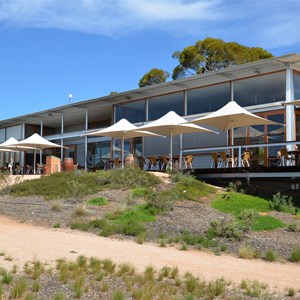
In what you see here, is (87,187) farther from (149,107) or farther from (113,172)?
(149,107)

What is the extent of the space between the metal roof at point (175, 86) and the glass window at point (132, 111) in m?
0.34

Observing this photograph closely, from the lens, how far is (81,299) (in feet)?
19.3

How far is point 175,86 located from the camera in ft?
77.3

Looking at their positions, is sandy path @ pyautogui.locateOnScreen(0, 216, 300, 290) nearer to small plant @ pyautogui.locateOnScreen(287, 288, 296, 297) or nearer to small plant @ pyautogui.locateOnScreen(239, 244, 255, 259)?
small plant @ pyautogui.locateOnScreen(239, 244, 255, 259)

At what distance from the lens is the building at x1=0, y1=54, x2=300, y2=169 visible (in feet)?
63.8

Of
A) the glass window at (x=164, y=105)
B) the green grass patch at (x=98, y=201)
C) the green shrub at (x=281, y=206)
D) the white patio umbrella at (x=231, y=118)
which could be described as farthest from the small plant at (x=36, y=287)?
the glass window at (x=164, y=105)

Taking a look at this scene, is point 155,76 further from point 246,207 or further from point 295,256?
point 295,256

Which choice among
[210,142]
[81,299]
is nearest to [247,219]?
[81,299]

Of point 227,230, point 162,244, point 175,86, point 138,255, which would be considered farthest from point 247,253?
point 175,86

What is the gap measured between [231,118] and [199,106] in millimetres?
5360

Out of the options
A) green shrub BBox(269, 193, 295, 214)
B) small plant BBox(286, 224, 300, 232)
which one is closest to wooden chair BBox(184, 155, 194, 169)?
green shrub BBox(269, 193, 295, 214)

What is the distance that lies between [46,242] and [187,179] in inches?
308

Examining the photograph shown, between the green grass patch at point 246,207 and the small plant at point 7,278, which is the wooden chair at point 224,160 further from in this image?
the small plant at point 7,278

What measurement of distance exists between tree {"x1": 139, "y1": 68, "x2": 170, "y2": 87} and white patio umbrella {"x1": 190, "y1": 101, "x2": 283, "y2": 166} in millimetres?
31725
